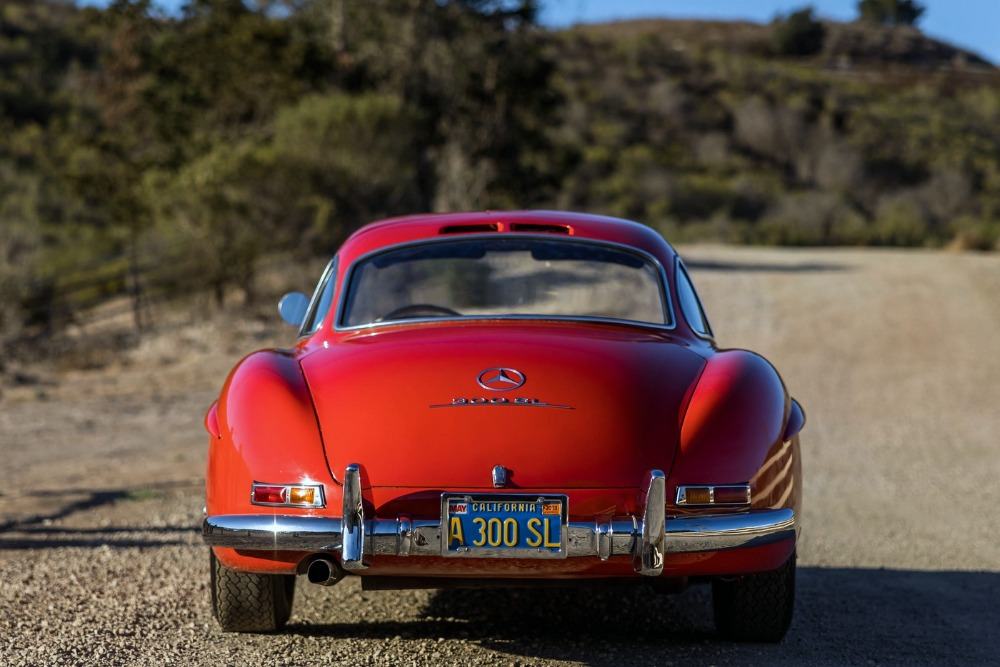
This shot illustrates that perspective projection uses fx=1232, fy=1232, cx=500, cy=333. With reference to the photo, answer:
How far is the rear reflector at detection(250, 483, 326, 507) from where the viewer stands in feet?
12.4

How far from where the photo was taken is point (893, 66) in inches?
3494

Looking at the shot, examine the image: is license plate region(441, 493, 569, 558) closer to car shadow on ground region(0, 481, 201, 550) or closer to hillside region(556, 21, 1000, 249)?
car shadow on ground region(0, 481, 201, 550)

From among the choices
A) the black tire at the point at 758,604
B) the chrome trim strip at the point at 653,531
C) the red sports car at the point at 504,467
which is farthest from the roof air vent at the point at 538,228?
the chrome trim strip at the point at 653,531

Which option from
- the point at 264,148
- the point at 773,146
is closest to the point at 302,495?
the point at 264,148

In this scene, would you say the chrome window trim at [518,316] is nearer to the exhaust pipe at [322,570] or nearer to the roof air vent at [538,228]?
the roof air vent at [538,228]

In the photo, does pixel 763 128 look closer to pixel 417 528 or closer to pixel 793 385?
pixel 793 385

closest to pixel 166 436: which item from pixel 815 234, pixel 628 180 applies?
pixel 815 234

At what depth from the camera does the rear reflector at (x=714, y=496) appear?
12.3ft

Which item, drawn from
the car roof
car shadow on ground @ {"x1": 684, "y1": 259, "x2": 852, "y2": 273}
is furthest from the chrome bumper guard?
car shadow on ground @ {"x1": 684, "y1": 259, "x2": 852, "y2": 273}

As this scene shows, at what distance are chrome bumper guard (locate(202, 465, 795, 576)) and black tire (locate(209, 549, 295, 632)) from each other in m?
0.53

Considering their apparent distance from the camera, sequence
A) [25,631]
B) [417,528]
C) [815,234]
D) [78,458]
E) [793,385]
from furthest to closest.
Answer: [815,234] → [793,385] → [78,458] → [25,631] → [417,528]

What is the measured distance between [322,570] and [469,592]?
5.18 feet

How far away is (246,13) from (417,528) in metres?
22.8

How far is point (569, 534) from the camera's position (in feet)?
11.9
